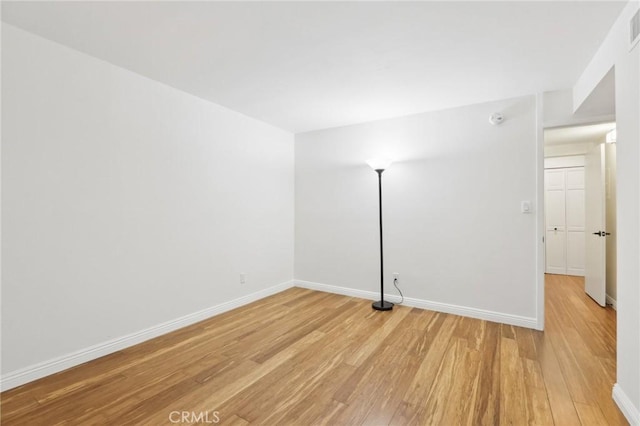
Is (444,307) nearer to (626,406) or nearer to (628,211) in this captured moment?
(626,406)

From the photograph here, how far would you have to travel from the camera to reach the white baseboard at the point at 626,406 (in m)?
1.63

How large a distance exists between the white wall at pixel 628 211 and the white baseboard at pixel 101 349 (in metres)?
3.47

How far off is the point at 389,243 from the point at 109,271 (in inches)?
121

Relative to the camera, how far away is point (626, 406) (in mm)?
1729

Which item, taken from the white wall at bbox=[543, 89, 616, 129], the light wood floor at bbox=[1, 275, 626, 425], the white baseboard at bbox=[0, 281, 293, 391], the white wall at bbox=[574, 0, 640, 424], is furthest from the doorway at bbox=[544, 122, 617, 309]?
the white baseboard at bbox=[0, 281, 293, 391]

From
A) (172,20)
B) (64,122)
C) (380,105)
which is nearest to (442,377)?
(380,105)

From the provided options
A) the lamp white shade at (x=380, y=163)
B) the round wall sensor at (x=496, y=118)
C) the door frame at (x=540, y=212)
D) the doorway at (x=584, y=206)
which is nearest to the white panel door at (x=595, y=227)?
the doorway at (x=584, y=206)

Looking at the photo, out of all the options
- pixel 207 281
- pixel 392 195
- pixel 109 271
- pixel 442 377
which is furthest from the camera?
pixel 392 195

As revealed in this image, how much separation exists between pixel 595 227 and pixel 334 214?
3.47 meters

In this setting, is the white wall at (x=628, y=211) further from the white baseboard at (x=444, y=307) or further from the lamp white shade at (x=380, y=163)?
the lamp white shade at (x=380, y=163)

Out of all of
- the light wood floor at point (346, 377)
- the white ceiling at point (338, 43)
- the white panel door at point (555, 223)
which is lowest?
the light wood floor at point (346, 377)

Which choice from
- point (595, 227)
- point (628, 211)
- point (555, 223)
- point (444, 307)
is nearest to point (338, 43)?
point (628, 211)

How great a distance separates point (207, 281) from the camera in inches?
132

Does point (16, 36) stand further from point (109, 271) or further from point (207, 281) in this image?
point (207, 281)
